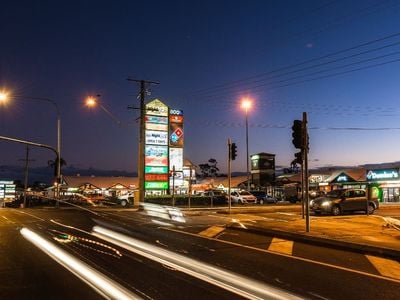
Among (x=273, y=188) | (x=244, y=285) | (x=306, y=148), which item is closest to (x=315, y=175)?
(x=273, y=188)

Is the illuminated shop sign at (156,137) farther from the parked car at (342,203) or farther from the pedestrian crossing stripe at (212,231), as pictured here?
the pedestrian crossing stripe at (212,231)

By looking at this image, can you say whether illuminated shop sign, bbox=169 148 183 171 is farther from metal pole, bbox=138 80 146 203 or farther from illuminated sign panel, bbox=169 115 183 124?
metal pole, bbox=138 80 146 203

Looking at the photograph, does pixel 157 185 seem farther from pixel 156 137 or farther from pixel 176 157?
pixel 156 137

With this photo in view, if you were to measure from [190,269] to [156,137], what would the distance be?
39.6m

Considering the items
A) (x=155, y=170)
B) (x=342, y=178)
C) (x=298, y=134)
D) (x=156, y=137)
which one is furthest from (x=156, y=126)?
(x=298, y=134)

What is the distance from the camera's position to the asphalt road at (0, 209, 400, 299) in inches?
328

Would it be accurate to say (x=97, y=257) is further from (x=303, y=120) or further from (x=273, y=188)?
(x=273, y=188)

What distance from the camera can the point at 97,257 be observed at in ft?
38.8

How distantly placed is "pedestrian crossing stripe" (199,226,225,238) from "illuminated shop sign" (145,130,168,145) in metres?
28.9

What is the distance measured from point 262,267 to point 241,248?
11.0 feet

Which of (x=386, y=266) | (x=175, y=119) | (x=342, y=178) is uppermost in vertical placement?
(x=175, y=119)

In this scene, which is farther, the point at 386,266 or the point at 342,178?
the point at 342,178

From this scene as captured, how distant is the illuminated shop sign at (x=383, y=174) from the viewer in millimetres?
53844

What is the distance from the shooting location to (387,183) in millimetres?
54906
